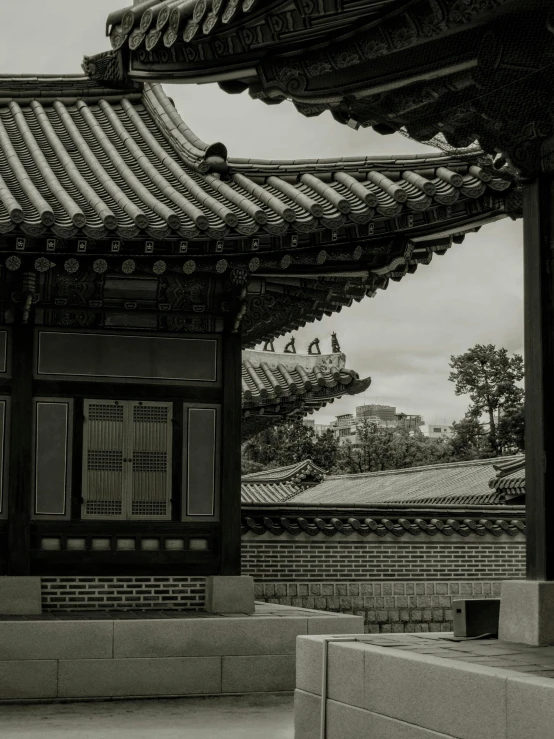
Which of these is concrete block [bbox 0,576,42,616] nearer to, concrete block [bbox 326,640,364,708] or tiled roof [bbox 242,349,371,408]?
concrete block [bbox 326,640,364,708]

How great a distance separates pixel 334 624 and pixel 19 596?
327cm

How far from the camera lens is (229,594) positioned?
12.1 meters

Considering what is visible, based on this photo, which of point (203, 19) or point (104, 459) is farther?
point (104, 459)

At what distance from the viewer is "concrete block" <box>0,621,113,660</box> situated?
1052 centimetres

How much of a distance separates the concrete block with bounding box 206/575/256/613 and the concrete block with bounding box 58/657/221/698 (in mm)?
989

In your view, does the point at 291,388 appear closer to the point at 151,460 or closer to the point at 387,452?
the point at 151,460

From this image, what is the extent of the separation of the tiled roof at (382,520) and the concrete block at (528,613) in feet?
27.4

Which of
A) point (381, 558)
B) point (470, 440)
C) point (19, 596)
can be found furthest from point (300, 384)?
point (470, 440)

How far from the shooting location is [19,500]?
11.7 m

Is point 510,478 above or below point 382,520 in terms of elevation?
above

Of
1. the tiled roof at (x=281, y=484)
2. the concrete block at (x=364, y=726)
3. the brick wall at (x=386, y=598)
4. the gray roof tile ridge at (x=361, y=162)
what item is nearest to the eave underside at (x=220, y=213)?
the gray roof tile ridge at (x=361, y=162)

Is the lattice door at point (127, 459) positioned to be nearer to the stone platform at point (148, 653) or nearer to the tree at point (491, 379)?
the stone platform at point (148, 653)

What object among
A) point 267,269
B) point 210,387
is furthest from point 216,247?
point 210,387

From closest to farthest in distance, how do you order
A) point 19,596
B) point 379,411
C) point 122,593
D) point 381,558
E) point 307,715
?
1. point 307,715
2. point 19,596
3. point 122,593
4. point 381,558
5. point 379,411
